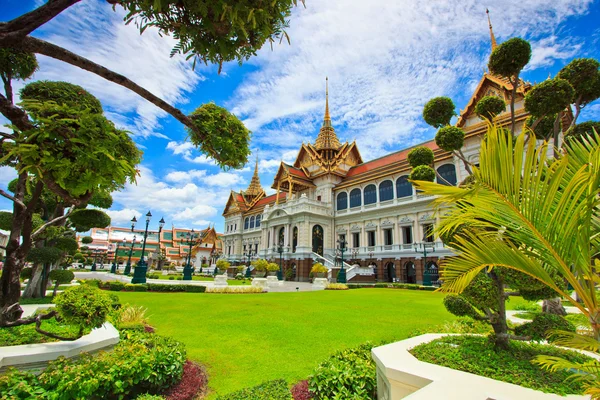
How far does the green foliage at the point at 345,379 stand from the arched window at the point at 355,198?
A: 30.1 meters

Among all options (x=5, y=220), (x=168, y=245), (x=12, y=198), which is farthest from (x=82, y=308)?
(x=168, y=245)

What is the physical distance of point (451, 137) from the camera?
11.5m

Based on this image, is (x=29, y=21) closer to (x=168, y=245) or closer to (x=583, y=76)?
(x=583, y=76)

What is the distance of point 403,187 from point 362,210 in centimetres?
500

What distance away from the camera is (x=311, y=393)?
3.77m

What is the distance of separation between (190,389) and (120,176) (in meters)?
3.02

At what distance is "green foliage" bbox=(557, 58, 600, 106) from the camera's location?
31.5ft

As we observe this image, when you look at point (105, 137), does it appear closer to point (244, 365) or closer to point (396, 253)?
point (244, 365)

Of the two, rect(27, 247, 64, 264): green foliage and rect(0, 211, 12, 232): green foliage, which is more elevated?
rect(0, 211, 12, 232): green foliage

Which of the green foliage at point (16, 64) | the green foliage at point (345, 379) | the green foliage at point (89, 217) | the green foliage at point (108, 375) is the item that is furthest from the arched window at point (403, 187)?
the green foliage at point (16, 64)

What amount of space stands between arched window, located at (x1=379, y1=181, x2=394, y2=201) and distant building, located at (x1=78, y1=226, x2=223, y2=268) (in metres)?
36.3

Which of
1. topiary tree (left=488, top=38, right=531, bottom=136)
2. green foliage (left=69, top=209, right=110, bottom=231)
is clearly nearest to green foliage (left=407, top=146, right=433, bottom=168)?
topiary tree (left=488, top=38, right=531, bottom=136)

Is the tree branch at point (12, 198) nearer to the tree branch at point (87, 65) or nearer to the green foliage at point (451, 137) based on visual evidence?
the tree branch at point (87, 65)

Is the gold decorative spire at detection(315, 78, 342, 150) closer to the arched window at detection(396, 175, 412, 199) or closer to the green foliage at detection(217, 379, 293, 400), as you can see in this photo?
the arched window at detection(396, 175, 412, 199)
